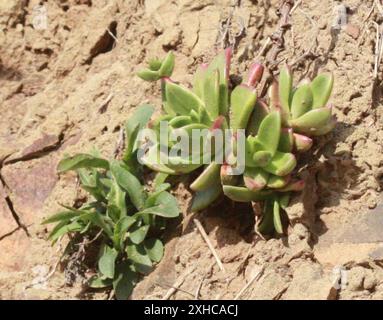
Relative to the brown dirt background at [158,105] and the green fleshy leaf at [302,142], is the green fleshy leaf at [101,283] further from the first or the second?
the green fleshy leaf at [302,142]

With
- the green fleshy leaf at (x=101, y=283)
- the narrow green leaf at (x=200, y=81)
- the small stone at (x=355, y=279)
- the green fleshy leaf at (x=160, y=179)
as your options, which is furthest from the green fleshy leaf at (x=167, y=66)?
the small stone at (x=355, y=279)

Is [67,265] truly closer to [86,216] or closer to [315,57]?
[86,216]

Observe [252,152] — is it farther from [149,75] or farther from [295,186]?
[149,75]

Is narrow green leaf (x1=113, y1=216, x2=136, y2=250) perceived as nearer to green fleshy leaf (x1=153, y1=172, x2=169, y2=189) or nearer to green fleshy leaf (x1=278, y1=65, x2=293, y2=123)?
green fleshy leaf (x1=153, y1=172, x2=169, y2=189)

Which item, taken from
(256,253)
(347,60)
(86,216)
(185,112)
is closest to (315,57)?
(347,60)

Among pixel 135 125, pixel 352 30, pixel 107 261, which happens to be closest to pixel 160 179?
pixel 135 125
